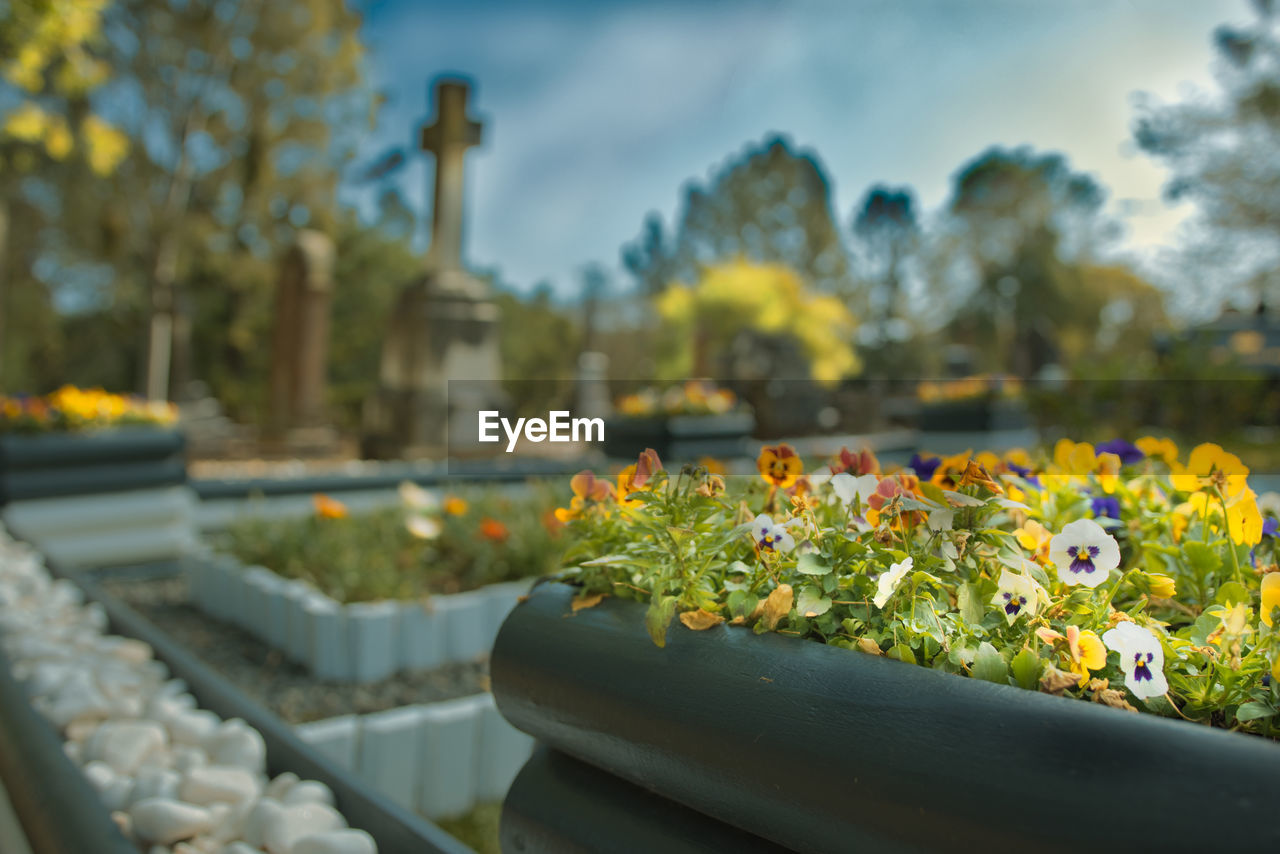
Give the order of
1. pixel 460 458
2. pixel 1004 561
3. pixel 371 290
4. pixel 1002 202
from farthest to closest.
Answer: pixel 1002 202, pixel 371 290, pixel 460 458, pixel 1004 561

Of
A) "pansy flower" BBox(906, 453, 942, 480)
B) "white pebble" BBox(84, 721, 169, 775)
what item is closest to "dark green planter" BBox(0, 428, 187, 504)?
"white pebble" BBox(84, 721, 169, 775)

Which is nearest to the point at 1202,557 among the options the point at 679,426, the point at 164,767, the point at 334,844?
the point at 334,844

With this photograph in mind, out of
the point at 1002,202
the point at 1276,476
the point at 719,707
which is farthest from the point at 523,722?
the point at 1002,202

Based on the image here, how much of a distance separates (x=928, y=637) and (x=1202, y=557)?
403 millimetres

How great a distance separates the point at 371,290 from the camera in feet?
58.7

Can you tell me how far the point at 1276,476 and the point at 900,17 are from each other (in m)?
4.24

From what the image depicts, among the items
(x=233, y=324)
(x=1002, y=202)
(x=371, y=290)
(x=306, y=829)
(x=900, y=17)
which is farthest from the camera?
(x=1002, y=202)

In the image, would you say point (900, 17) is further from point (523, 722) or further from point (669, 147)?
point (523, 722)

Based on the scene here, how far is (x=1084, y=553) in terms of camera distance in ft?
2.73

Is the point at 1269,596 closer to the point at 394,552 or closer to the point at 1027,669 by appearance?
the point at 1027,669

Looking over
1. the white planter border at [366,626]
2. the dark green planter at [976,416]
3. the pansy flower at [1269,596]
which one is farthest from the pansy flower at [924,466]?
the dark green planter at [976,416]

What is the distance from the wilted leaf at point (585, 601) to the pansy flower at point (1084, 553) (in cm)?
52

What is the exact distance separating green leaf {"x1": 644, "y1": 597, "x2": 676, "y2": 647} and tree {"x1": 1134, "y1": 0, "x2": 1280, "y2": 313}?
14.0 metres

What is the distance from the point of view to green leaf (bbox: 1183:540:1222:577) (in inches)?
38.1
